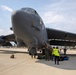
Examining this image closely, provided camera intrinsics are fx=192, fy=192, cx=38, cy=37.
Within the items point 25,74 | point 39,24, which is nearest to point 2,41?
point 39,24

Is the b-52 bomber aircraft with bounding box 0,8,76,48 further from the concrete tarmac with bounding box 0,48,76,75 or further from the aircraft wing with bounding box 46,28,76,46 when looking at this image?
the aircraft wing with bounding box 46,28,76,46

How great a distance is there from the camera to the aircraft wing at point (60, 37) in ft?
92.8

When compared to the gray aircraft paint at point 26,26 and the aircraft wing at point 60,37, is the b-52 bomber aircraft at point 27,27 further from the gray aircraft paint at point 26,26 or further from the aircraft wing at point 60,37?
the aircraft wing at point 60,37

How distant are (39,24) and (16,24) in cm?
355

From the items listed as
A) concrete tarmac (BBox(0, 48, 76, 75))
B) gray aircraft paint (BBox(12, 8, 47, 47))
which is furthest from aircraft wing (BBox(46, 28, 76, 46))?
concrete tarmac (BBox(0, 48, 76, 75))

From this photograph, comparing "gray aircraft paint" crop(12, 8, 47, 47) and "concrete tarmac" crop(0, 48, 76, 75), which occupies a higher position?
"gray aircraft paint" crop(12, 8, 47, 47)

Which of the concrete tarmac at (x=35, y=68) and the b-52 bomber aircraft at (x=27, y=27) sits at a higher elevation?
→ the b-52 bomber aircraft at (x=27, y=27)

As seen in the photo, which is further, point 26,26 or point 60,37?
point 60,37

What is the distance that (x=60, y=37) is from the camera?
97.2 feet

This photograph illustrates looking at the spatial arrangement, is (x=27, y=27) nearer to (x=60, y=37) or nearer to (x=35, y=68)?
(x=35, y=68)

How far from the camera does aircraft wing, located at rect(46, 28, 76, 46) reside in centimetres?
2830

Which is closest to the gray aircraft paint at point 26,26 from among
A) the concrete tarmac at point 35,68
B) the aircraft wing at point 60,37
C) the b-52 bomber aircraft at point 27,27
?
the b-52 bomber aircraft at point 27,27

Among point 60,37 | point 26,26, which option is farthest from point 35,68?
point 60,37

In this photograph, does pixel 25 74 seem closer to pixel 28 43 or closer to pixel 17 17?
pixel 17 17
